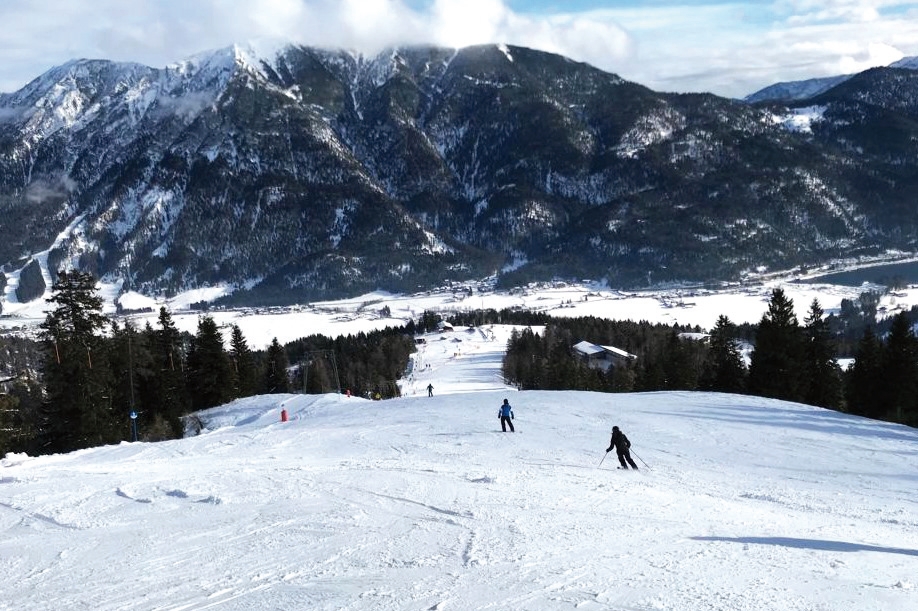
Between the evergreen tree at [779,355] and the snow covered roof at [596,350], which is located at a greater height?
the evergreen tree at [779,355]

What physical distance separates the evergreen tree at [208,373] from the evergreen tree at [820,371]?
132 feet

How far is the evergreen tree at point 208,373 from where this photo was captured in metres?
51.2

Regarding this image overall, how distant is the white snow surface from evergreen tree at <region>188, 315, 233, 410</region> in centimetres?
2224

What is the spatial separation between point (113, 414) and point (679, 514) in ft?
128

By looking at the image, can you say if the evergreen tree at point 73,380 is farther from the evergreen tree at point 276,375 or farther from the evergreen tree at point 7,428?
the evergreen tree at point 276,375

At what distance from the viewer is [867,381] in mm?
43594

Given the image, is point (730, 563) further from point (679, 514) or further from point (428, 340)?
point (428, 340)

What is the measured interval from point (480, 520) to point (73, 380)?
104 feet

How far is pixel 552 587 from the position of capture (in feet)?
32.3

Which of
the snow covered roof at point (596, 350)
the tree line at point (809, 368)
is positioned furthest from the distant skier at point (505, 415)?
the snow covered roof at point (596, 350)

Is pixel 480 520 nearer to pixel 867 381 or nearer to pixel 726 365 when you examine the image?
pixel 867 381

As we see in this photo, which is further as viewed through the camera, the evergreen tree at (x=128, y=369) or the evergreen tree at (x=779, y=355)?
the evergreen tree at (x=779, y=355)

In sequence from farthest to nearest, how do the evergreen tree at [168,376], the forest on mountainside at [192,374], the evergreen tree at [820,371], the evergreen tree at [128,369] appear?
1. the evergreen tree at [168,376]
2. the evergreen tree at [820,371]
3. the evergreen tree at [128,369]
4. the forest on mountainside at [192,374]

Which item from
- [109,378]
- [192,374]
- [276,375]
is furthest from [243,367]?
[109,378]
